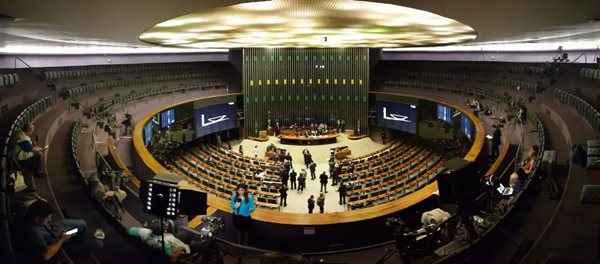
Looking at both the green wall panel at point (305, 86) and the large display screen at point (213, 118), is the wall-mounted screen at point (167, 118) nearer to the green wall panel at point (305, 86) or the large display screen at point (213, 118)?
the large display screen at point (213, 118)

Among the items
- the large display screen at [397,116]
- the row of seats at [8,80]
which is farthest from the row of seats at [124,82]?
the large display screen at [397,116]

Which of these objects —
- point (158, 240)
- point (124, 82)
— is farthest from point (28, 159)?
point (124, 82)

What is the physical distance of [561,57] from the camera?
45.7ft

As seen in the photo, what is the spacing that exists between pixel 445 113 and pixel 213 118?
39.4ft

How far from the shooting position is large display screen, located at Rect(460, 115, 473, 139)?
15.0 meters

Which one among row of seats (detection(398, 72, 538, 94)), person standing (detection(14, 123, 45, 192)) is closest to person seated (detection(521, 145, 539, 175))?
row of seats (detection(398, 72, 538, 94))

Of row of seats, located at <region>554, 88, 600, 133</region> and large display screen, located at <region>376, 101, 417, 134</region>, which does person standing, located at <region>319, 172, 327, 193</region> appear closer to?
row of seats, located at <region>554, 88, 600, 133</region>

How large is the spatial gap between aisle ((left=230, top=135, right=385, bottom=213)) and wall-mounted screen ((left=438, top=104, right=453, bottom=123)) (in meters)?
4.81

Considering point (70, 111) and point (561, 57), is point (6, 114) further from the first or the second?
point (561, 57)

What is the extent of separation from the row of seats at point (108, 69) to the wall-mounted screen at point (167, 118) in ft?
10.0

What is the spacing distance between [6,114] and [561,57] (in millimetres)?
15362

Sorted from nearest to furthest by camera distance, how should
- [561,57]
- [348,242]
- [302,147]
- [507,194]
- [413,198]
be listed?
[507,194], [348,242], [413,198], [561,57], [302,147]

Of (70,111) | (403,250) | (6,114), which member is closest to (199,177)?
(70,111)

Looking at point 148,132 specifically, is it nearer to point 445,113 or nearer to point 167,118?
point 167,118
